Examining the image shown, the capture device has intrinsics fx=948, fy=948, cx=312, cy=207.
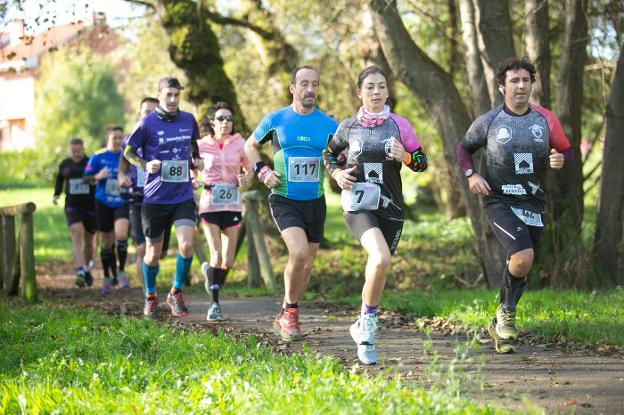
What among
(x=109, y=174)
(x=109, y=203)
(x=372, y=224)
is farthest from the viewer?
(x=109, y=203)

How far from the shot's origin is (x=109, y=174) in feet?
46.0

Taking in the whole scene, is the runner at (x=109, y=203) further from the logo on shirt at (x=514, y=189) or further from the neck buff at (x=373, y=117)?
the logo on shirt at (x=514, y=189)

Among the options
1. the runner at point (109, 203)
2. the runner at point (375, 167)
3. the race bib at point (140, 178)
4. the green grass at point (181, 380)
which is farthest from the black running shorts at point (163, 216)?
the runner at point (109, 203)

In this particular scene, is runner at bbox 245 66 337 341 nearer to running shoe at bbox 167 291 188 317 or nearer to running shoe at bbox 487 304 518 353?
running shoe at bbox 487 304 518 353

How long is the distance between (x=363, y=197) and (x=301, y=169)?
3.44 feet

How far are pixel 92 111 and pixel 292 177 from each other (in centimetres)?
5884

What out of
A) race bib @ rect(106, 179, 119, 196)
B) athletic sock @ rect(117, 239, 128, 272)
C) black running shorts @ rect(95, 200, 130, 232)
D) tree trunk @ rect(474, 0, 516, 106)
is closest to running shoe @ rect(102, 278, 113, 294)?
athletic sock @ rect(117, 239, 128, 272)

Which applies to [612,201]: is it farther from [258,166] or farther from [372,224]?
[372,224]

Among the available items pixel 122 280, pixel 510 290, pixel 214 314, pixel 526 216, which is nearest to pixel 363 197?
pixel 526 216

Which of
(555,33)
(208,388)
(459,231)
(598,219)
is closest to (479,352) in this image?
(208,388)

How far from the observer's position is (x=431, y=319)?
930 centimetres

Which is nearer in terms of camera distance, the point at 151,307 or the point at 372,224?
the point at 372,224

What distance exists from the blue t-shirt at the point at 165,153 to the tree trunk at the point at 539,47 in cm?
472

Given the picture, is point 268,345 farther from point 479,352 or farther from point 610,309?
point 610,309
